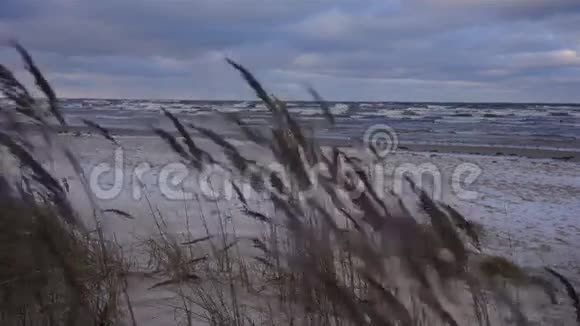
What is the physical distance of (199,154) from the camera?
3.10m

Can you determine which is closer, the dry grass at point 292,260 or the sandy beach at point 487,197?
the dry grass at point 292,260

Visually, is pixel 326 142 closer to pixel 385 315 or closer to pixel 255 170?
pixel 255 170

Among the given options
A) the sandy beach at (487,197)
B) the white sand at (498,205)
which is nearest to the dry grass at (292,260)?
the white sand at (498,205)

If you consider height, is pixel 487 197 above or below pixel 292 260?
below

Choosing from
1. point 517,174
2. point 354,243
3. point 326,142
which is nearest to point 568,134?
point 326,142

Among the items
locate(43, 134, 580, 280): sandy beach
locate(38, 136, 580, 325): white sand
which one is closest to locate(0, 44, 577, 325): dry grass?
locate(38, 136, 580, 325): white sand

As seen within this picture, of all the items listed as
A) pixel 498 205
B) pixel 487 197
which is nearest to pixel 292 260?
pixel 498 205

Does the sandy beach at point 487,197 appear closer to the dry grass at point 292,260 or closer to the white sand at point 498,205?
the white sand at point 498,205

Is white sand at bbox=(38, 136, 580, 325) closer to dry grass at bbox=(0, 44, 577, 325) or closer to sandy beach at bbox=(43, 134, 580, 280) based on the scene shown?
sandy beach at bbox=(43, 134, 580, 280)

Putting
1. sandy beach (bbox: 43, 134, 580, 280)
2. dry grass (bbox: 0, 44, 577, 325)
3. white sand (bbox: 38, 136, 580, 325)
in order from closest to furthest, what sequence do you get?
dry grass (bbox: 0, 44, 577, 325)
white sand (bbox: 38, 136, 580, 325)
sandy beach (bbox: 43, 134, 580, 280)

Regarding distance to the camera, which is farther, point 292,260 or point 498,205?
point 498,205

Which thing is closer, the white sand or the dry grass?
the dry grass

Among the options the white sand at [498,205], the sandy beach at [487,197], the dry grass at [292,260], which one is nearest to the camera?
the dry grass at [292,260]

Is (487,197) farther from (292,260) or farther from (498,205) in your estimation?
(292,260)
